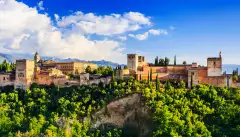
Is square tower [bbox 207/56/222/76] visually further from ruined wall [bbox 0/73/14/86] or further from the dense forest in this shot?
ruined wall [bbox 0/73/14/86]

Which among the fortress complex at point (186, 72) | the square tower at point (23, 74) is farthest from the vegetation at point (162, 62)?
the square tower at point (23, 74)

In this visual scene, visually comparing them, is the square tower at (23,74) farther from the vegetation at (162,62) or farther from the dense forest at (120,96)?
the vegetation at (162,62)

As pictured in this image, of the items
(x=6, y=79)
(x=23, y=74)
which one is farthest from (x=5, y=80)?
(x=23, y=74)

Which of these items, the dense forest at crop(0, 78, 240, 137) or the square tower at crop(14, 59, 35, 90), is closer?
the dense forest at crop(0, 78, 240, 137)

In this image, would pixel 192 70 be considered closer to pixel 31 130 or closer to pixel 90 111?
pixel 90 111

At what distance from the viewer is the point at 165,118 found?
156 feet

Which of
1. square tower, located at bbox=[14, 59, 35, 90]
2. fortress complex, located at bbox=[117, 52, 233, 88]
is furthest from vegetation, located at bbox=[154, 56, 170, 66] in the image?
square tower, located at bbox=[14, 59, 35, 90]

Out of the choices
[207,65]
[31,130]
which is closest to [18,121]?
[31,130]

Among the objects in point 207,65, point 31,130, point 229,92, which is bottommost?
point 31,130

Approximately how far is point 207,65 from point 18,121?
29.4 m

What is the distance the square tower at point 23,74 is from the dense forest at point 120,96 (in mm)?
2818

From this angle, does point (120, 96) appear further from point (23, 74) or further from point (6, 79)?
point (6, 79)

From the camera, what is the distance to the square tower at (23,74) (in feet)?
200

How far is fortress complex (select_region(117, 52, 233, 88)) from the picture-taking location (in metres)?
53.7
